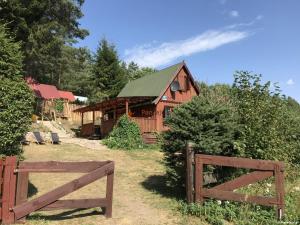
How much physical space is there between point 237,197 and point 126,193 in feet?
11.8

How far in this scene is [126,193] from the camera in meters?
9.74

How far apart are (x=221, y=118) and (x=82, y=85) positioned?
52.7 metres

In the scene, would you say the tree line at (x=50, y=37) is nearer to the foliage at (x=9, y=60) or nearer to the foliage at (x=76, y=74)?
the foliage at (x=9, y=60)

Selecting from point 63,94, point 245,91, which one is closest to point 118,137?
point 245,91

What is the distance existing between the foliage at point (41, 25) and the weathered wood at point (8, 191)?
16101mm

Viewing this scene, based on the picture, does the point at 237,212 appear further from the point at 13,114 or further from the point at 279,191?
the point at 13,114

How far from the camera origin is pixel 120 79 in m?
41.1

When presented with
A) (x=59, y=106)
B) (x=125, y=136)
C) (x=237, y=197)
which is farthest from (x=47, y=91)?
(x=237, y=197)

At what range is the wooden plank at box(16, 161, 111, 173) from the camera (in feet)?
21.8

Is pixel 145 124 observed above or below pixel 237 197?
above

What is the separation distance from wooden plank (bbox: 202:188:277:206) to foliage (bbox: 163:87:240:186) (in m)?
1.25

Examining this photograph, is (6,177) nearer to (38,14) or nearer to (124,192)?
(124,192)

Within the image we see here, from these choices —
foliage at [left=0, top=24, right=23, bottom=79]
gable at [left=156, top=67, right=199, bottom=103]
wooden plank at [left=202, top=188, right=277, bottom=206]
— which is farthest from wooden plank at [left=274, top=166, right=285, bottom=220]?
gable at [left=156, top=67, right=199, bottom=103]

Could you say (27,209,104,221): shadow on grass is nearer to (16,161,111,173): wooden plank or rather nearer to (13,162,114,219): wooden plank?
(13,162,114,219): wooden plank
